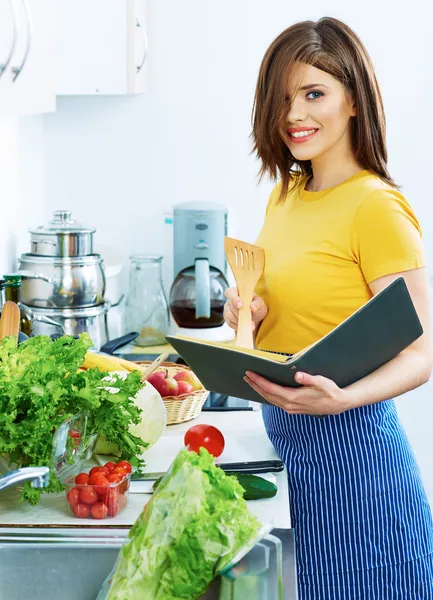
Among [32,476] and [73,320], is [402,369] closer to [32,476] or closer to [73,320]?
[32,476]

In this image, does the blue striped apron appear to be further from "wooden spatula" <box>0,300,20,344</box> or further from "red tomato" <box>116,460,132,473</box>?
"wooden spatula" <box>0,300,20,344</box>

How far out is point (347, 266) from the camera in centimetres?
145

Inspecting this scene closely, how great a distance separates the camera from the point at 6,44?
54.0 inches

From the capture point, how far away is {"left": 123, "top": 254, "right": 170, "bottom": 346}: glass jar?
2785 millimetres

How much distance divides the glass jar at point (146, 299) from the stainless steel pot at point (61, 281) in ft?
1.67

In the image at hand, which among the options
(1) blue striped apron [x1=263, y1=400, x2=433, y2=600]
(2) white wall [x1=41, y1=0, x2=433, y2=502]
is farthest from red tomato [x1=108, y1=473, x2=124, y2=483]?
(2) white wall [x1=41, y1=0, x2=433, y2=502]

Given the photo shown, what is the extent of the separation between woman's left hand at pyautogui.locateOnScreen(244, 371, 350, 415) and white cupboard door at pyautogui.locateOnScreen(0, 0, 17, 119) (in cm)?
56

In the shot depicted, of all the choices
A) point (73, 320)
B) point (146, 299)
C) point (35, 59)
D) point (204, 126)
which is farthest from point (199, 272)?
point (35, 59)

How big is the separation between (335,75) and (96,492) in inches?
29.8

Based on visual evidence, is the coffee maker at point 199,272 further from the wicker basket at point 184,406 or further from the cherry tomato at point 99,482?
the cherry tomato at point 99,482

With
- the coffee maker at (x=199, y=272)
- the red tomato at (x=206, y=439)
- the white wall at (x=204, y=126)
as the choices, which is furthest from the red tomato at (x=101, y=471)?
the white wall at (x=204, y=126)

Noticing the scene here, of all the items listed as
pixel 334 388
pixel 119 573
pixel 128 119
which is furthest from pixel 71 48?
pixel 119 573

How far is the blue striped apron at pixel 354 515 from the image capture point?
4.67ft

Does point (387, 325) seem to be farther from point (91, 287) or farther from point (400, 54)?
point (400, 54)
